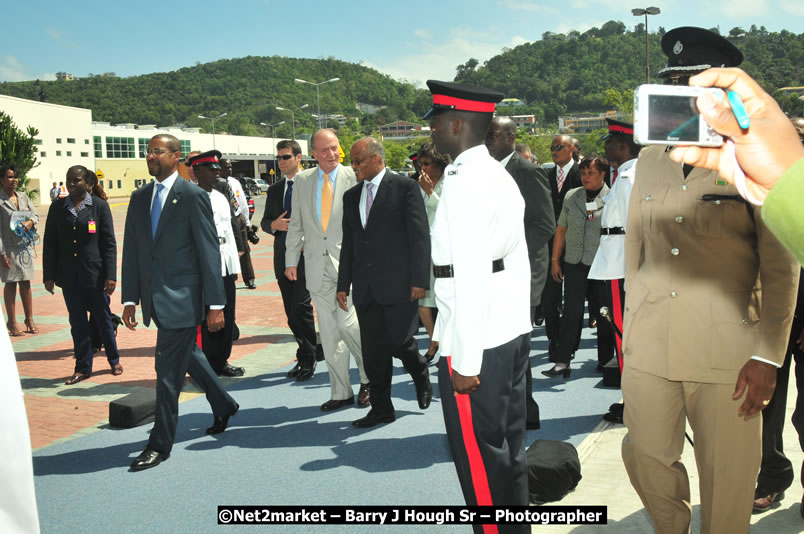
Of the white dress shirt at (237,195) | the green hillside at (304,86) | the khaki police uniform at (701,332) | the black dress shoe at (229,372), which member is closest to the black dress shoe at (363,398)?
the black dress shoe at (229,372)

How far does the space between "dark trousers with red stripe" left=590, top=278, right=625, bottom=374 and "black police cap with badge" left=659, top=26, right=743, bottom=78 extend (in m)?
2.76

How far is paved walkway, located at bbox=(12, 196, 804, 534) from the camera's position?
3.95 meters

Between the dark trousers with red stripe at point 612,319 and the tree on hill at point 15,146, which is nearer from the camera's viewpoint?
the dark trousers with red stripe at point 612,319

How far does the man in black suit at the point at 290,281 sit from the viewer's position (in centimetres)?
733

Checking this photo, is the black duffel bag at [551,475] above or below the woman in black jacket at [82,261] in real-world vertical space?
below

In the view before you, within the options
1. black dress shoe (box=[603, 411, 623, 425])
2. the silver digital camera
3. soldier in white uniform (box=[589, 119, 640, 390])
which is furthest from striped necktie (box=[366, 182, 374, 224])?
the silver digital camera

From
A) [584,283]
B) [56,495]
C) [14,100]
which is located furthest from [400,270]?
[14,100]

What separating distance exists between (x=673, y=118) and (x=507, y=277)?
203 centimetres

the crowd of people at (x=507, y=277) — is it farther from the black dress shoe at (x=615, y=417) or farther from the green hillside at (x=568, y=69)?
the green hillside at (x=568, y=69)

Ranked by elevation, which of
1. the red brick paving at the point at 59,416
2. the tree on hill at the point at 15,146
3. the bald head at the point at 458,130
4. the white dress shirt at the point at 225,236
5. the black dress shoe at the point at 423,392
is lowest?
the red brick paving at the point at 59,416

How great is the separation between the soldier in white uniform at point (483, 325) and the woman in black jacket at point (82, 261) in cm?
531

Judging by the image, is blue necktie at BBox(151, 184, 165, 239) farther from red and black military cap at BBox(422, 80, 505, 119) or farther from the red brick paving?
red and black military cap at BBox(422, 80, 505, 119)

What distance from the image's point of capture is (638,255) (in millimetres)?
3123

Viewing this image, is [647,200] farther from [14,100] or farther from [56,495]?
[14,100]
